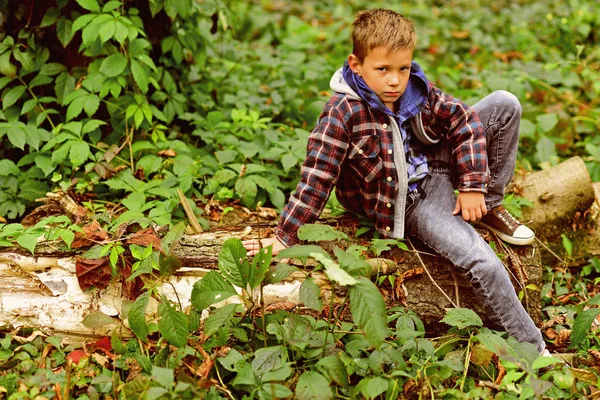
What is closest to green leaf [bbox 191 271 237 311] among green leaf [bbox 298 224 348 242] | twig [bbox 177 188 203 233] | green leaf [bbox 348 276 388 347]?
green leaf [bbox 298 224 348 242]

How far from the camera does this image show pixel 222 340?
2477mm

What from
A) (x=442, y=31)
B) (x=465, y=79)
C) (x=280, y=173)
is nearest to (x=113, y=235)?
(x=280, y=173)

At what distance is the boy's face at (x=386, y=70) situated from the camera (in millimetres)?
2666

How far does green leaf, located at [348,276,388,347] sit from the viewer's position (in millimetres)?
2102

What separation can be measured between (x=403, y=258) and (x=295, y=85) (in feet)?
7.51

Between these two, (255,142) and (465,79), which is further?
(465,79)

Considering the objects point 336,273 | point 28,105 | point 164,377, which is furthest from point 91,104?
point 336,273

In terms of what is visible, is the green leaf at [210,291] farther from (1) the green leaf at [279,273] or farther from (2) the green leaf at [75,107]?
(2) the green leaf at [75,107]

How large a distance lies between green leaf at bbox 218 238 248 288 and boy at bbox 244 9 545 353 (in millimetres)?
374

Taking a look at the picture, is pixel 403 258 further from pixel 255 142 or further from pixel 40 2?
pixel 40 2

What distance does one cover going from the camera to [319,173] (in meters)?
2.77

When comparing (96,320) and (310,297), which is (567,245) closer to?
(310,297)

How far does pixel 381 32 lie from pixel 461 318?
4.39 feet

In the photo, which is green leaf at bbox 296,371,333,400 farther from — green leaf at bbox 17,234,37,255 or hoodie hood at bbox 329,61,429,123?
green leaf at bbox 17,234,37,255
